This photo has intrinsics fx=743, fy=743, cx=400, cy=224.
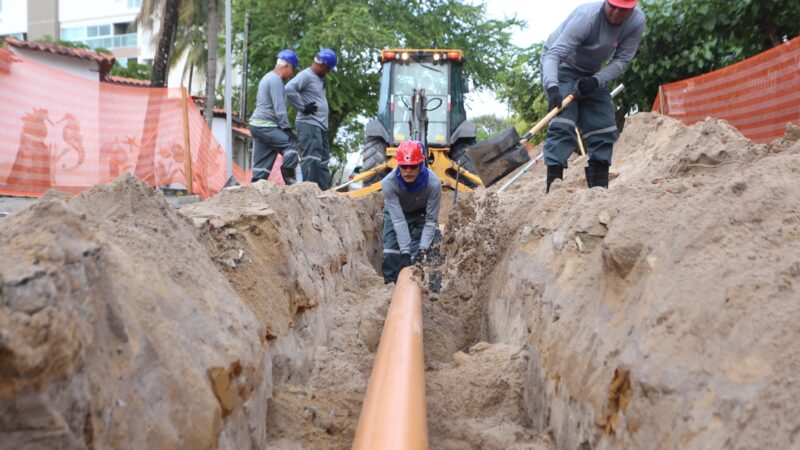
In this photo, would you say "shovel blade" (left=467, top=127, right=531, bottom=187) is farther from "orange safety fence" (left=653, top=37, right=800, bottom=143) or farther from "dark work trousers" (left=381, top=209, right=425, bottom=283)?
"orange safety fence" (left=653, top=37, right=800, bottom=143)

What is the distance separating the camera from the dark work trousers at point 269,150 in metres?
7.63

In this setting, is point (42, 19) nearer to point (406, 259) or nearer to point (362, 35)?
point (362, 35)

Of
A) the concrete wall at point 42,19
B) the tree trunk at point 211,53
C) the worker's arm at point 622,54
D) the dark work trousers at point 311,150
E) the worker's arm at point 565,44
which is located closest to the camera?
the worker's arm at point 565,44

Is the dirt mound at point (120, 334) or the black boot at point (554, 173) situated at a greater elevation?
the black boot at point (554, 173)

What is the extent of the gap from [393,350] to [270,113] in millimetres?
4770

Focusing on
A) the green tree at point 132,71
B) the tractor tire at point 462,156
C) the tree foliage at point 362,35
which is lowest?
the tractor tire at point 462,156

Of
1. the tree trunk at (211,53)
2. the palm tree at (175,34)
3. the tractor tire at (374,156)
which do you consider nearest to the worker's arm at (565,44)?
the tractor tire at (374,156)

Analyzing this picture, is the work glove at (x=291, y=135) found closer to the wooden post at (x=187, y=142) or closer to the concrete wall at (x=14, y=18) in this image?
the wooden post at (x=187, y=142)

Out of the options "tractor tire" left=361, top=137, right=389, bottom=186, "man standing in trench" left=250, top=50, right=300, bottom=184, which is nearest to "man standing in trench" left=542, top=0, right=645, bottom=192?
"man standing in trench" left=250, top=50, right=300, bottom=184

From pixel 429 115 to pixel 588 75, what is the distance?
5292mm

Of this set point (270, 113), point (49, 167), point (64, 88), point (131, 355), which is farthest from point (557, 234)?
point (64, 88)

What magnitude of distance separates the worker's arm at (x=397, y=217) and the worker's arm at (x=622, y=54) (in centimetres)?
216

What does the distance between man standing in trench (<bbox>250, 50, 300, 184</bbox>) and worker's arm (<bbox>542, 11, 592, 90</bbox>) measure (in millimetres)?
3190

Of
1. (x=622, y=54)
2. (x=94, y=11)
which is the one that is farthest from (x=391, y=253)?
(x=94, y=11)
